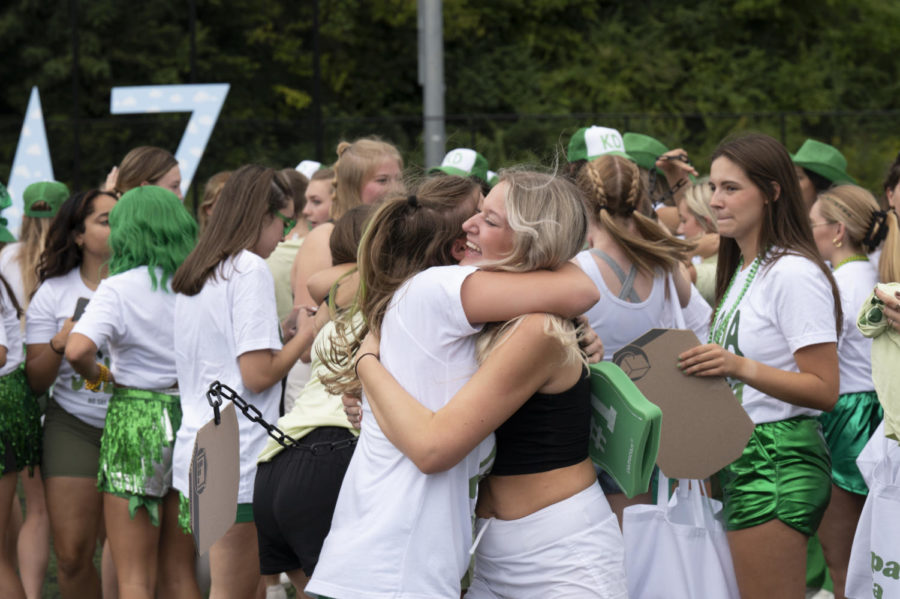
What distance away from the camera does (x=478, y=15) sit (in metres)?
21.8

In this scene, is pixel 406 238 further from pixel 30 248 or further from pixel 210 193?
pixel 210 193

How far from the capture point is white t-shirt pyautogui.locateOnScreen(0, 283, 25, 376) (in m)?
4.23

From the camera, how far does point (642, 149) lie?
5559mm

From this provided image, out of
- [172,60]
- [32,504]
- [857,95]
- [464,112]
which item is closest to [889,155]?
[857,95]

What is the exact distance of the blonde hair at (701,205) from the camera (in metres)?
5.59

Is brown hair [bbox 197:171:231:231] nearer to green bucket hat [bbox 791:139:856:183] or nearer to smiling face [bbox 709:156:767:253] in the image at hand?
green bucket hat [bbox 791:139:856:183]

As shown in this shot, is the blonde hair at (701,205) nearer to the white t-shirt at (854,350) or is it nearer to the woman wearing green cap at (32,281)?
the white t-shirt at (854,350)

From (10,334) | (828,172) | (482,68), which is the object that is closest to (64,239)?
(10,334)

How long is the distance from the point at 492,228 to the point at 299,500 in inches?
41.0

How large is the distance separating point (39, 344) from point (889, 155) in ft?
51.6

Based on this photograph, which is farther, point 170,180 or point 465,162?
point 465,162

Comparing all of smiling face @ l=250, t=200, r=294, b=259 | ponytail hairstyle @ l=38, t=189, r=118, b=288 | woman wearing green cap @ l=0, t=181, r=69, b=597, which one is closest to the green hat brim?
smiling face @ l=250, t=200, r=294, b=259

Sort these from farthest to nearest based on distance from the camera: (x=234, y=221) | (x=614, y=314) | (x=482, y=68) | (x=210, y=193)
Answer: (x=482, y=68), (x=210, y=193), (x=234, y=221), (x=614, y=314)

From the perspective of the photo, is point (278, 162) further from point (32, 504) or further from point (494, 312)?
point (494, 312)
